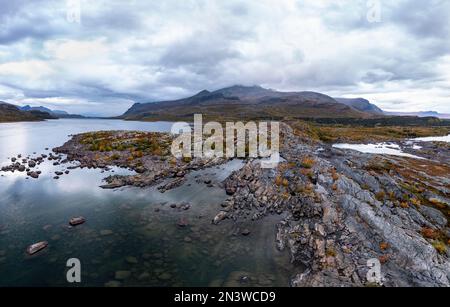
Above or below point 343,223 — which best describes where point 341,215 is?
above

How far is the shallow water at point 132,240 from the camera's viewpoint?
21.5 m

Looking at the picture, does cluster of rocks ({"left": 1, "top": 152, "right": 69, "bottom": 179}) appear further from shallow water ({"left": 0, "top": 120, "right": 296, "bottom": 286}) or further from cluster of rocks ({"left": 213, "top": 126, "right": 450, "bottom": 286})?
cluster of rocks ({"left": 213, "top": 126, "right": 450, "bottom": 286})

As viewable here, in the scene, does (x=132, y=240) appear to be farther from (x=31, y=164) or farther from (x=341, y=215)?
(x=31, y=164)

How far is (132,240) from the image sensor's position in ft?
87.9

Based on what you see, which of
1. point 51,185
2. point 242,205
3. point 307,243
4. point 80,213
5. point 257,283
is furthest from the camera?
point 51,185

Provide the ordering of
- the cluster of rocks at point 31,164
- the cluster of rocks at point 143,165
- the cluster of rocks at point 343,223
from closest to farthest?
the cluster of rocks at point 343,223 < the cluster of rocks at point 143,165 < the cluster of rocks at point 31,164

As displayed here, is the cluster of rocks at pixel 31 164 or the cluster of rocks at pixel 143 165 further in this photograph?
the cluster of rocks at pixel 31 164

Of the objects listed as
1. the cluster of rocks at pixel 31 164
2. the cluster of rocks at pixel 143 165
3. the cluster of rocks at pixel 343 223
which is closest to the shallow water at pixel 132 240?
the cluster of rocks at pixel 343 223

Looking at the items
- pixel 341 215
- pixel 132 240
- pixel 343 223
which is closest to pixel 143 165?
pixel 132 240

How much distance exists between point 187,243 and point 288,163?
2828 cm

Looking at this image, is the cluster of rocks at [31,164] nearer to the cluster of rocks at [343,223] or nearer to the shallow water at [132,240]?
the shallow water at [132,240]
